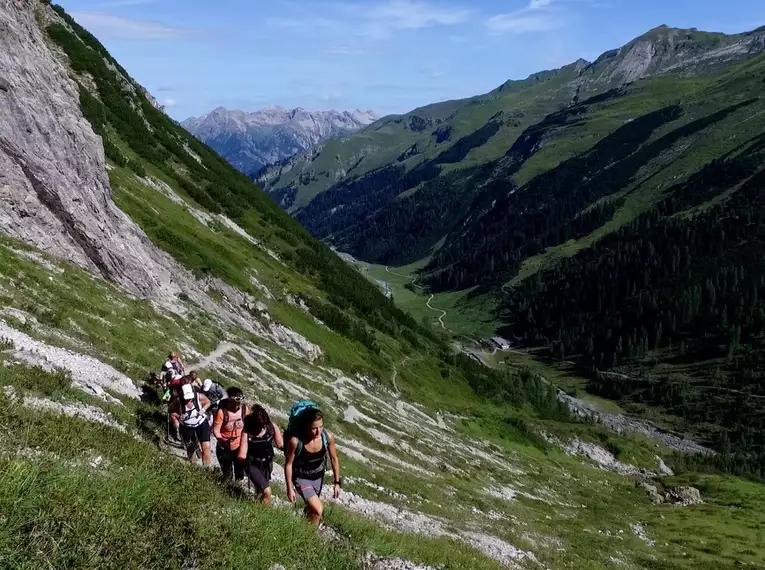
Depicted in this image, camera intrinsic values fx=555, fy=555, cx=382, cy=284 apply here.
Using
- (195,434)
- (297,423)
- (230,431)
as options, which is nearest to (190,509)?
(297,423)

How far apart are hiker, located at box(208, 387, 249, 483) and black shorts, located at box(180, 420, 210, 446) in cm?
357

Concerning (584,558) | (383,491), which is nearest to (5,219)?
(383,491)

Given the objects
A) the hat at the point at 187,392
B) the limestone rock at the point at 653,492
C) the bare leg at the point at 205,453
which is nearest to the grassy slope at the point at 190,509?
the hat at the point at 187,392

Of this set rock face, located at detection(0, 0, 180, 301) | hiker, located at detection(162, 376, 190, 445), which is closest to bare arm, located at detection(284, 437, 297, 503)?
hiker, located at detection(162, 376, 190, 445)

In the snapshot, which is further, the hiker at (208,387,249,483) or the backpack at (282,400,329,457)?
the hiker at (208,387,249,483)

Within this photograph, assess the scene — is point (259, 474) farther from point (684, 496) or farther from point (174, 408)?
point (684, 496)

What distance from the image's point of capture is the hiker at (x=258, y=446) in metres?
14.0

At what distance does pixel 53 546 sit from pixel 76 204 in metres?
48.3

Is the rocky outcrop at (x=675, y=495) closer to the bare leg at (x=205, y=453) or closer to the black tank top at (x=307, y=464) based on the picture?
the bare leg at (x=205, y=453)

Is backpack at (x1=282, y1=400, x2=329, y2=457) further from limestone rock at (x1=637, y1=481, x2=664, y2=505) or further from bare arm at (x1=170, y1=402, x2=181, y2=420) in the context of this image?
limestone rock at (x1=637, y1=481, x2=664, y2=505)

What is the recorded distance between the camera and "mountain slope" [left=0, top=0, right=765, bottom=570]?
31.3ft

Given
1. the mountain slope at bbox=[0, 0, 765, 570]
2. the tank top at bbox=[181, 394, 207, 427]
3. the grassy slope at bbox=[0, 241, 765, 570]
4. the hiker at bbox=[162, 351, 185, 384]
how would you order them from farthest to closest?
the hiker at bbox=[162, 351, 185, 384]
the tank top at bbox=[181, 394, 207, 427]
the mountain slope at bbox=[0, 0, 765, 570]
the grassy slope at bbox=[0, 241, 765, 570]

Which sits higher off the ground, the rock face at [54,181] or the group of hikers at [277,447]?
the rock face at [54,181]

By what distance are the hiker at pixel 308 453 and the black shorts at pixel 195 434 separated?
21.8 feet
